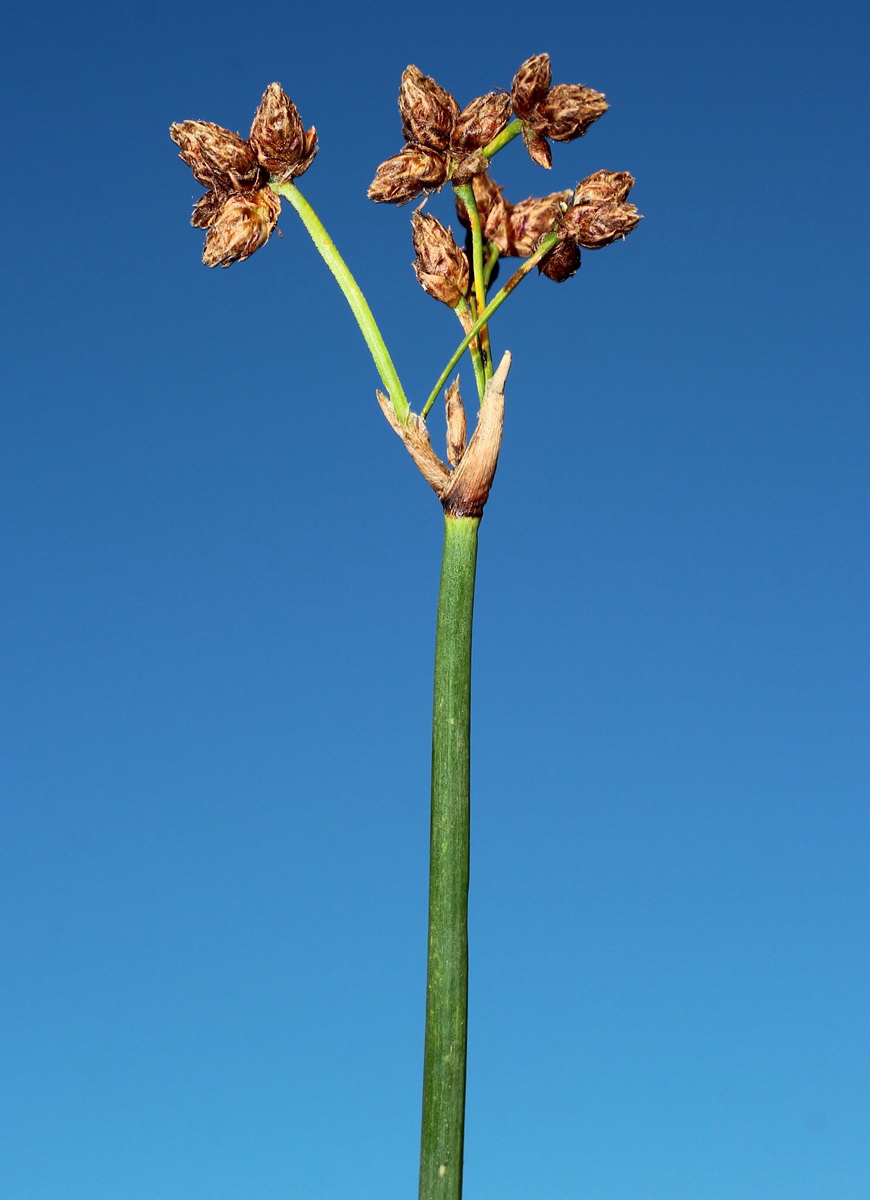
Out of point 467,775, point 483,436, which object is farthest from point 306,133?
point 467,775

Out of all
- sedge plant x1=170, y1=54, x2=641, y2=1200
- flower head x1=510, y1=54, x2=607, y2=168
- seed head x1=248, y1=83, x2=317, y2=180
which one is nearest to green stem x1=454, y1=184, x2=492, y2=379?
sedge plant x1=170, y1=54, x2=641, y2=1200

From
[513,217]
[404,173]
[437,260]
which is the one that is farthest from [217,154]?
[513,217]

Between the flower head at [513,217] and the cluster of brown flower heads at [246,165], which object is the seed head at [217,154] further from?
the flower head at [513,217]

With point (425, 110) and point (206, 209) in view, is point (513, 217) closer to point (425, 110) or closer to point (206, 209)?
point (425, 110)

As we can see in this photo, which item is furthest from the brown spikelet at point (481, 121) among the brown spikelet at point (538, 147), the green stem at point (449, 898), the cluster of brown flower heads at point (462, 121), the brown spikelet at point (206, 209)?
the green stem at point (449, 898)

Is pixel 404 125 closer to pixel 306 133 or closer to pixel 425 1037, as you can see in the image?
pixel 306 133

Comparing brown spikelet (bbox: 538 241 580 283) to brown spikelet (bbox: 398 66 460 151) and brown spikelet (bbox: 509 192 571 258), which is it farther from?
brown spikelet (bbox: 398 66 460 151)
